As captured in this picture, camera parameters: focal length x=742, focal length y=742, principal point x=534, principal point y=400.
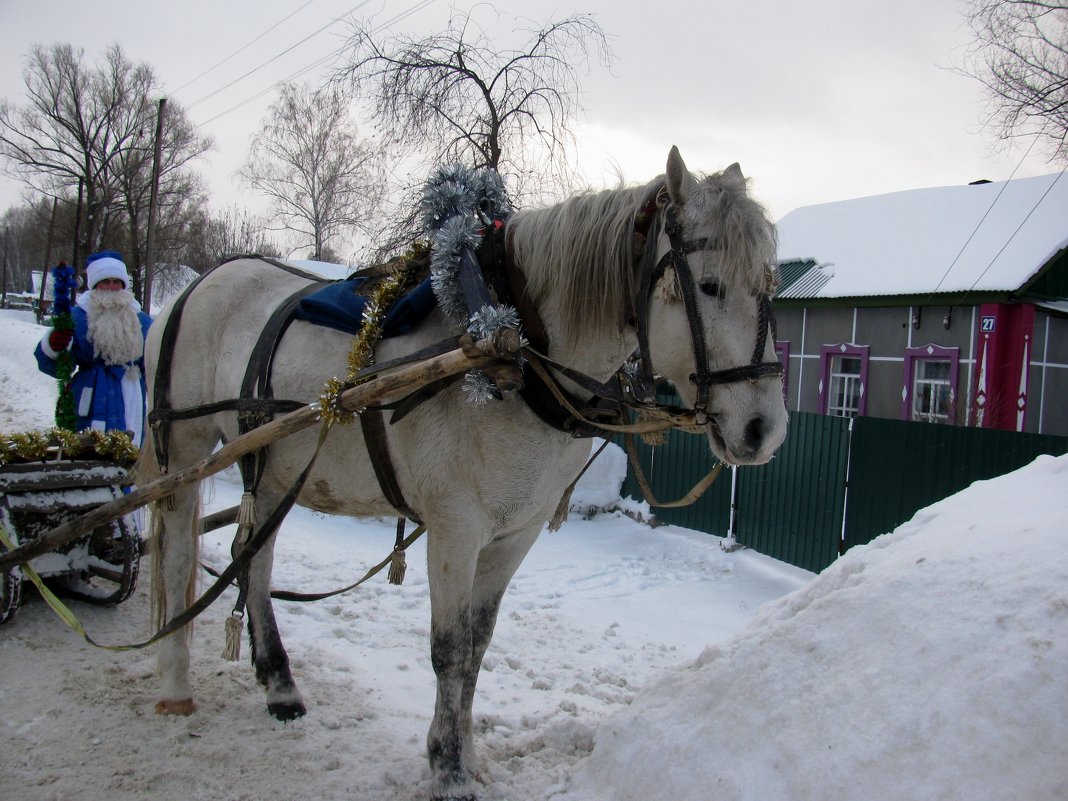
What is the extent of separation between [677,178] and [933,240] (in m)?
16.0

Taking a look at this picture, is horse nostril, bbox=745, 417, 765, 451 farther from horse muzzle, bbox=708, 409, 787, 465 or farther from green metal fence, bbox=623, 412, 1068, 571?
green metal fence, bbox=623, 412, 1068, 571

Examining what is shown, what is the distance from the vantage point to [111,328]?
496 centimetres

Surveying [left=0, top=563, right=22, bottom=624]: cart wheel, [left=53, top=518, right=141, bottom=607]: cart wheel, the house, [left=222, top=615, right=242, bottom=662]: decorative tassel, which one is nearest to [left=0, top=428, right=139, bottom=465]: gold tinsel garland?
[left=53, top=518, right=141, bottom=607]: cart wheel

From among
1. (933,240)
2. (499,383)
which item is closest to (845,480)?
(499,383)

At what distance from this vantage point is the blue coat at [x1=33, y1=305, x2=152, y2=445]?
16.2 ft

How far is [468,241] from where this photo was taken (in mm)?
2539

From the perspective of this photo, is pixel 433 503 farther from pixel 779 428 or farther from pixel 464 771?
pixel 779 428

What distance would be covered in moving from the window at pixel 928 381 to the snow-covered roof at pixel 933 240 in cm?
123

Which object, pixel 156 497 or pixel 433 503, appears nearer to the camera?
pixel 433 503

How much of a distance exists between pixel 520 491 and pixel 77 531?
1945mm

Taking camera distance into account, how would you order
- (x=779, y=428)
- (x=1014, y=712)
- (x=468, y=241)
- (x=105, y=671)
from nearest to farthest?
(x=1014, y=712) → (x=779, y=428) → (x=468, y=241) → (x=105, y=671)

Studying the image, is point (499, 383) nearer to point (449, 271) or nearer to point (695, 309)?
point (449, 271)

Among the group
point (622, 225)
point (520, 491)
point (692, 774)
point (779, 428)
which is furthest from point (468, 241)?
point (692, 774)

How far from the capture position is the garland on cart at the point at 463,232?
7.70 ft
